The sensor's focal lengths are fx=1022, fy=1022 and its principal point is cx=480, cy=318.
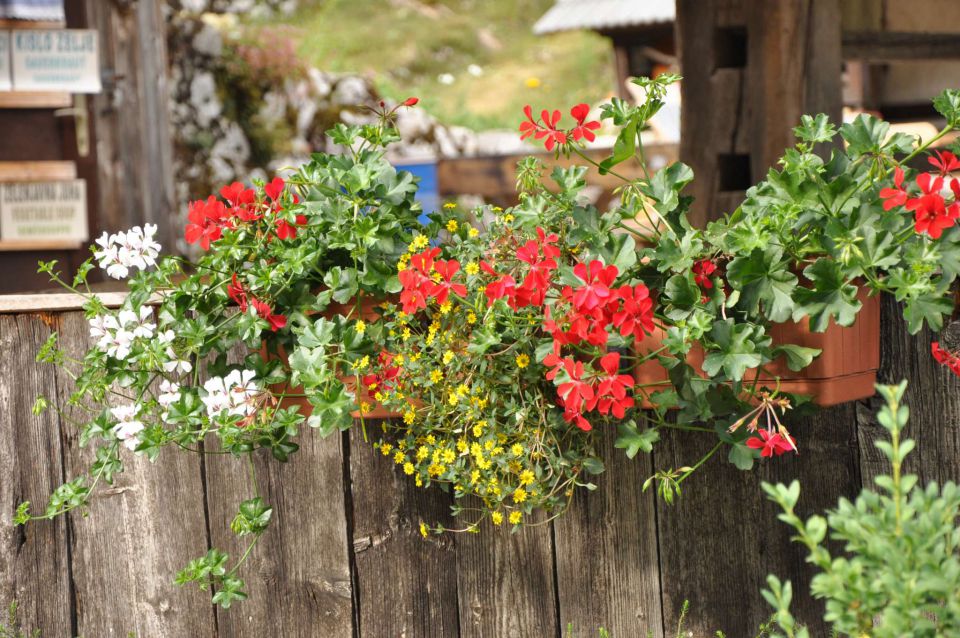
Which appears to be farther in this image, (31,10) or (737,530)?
(31,10)

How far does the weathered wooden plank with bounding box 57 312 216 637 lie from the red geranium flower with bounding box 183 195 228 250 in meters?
0.40

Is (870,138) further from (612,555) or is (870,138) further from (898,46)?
(898,46)

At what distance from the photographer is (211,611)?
6.53 feet

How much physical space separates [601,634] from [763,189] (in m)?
0.86

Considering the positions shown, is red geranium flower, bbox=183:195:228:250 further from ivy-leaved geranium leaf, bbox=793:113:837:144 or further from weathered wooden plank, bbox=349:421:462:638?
ivy-leaved geranium leaf, bbox=793:113:837:144

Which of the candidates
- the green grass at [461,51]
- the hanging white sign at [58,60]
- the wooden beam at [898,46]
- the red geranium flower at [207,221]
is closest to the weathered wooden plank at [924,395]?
the red geranium flower at [207,221]

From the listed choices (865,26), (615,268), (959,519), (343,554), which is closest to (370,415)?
(343,554)

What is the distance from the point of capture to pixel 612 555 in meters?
1.86

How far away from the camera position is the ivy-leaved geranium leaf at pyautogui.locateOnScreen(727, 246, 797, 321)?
1485mm

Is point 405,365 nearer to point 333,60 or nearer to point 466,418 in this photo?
point 466,418

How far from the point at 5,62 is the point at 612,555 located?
14.3 ft

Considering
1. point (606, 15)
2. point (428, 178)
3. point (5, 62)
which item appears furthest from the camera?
point (606, 15)

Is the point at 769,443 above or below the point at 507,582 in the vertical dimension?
above

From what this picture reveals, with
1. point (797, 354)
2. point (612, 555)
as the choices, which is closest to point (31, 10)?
point (612, 555)
